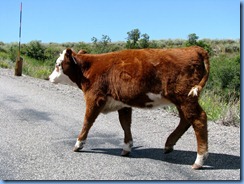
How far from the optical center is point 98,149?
7.39 meters

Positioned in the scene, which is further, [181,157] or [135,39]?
[135,39]

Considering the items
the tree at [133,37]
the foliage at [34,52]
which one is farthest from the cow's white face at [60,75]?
the foliage at [34,52]

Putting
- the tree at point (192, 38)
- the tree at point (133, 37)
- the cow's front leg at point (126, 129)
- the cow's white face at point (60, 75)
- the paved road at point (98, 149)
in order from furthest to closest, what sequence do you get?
the tree at point (192, 38), the tree at point (133, 37), the cow's white face at point (60, 75), the cow's front leg at point (126, 129), the paved road at point (98, 149)

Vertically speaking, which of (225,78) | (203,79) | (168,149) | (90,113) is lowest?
(168,149)

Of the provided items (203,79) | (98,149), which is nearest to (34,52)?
(98,149)

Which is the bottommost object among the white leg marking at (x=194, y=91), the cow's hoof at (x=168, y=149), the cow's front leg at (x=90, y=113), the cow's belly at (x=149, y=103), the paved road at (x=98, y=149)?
the paved road at (x=98, y=149)

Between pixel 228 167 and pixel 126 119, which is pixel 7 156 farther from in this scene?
pixel 228 167

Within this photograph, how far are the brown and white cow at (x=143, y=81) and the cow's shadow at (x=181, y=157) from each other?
0.19 metres

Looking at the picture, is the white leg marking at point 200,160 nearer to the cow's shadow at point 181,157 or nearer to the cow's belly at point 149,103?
the cow's shadow at point 181,157

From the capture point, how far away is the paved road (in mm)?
5973

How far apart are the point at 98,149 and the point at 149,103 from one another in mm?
1553

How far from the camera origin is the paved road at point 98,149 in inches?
235

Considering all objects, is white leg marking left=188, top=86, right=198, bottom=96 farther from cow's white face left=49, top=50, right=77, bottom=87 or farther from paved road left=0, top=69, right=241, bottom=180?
cow's white face left=49, top=50, right=77, bottom=87

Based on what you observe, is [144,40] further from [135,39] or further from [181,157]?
[181,157]
